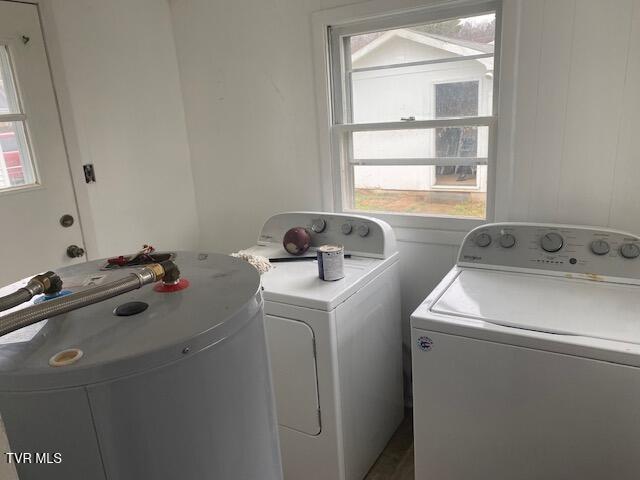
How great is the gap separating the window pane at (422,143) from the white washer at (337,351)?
0.39 metres

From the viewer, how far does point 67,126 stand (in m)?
2.29

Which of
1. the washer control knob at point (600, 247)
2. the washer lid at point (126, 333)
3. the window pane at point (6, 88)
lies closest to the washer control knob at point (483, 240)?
the washer control knob at point (600, 247)

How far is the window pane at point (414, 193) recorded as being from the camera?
2.19 metres

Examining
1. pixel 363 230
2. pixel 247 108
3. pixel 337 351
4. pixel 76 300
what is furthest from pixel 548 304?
pixel 247 108

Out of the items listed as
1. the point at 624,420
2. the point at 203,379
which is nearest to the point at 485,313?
the point at 624,420

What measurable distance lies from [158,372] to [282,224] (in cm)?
169

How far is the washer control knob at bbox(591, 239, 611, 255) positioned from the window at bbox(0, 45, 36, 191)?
92.3 inches

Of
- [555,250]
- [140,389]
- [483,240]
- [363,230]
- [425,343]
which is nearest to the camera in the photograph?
[140,389]

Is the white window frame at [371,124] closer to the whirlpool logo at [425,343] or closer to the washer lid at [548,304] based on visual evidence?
the washer lid at [548,304]

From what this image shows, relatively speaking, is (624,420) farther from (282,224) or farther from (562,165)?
(282,224)

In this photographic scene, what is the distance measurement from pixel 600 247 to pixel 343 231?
40.2 inches

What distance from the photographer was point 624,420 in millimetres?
1313

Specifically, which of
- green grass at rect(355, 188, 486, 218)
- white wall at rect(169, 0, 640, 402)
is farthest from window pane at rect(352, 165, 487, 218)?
white wall at rect(169, 0, 640, 402)

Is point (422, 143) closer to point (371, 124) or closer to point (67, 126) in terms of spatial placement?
point (371, 124)
